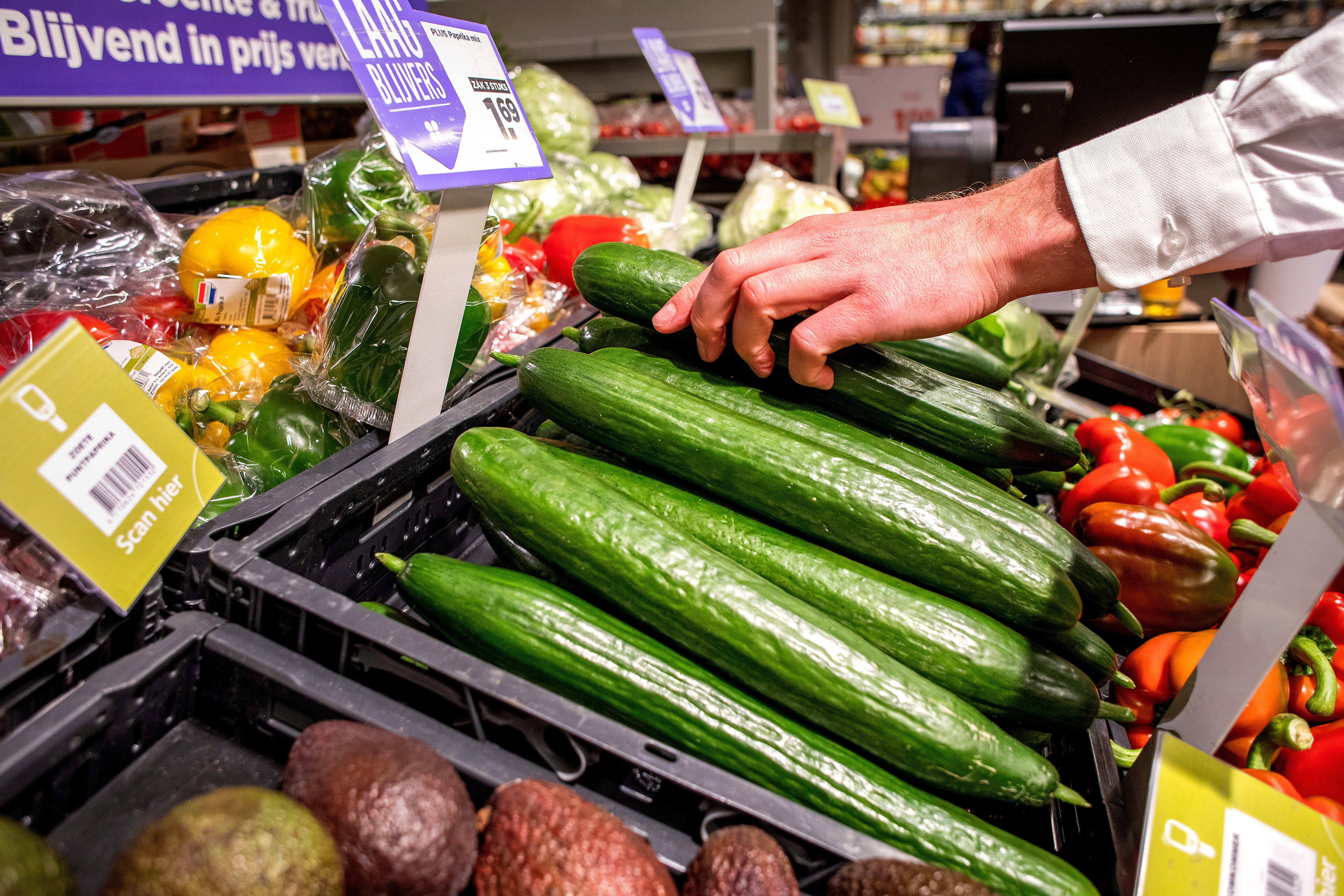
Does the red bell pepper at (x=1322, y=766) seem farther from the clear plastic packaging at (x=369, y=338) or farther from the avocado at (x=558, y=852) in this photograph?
the clear plastic packaging at (x=369, y=338)

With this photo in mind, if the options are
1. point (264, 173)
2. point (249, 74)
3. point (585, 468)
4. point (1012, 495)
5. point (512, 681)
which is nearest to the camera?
point (512, 681)

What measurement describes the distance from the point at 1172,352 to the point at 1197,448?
1213mm

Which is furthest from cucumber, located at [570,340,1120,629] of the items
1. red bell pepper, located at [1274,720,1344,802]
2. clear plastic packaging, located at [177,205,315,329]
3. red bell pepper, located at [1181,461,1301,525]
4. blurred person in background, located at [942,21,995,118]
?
blurred person in background, located at [942,21,995,118]

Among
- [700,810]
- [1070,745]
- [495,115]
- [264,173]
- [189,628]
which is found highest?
[495,115]

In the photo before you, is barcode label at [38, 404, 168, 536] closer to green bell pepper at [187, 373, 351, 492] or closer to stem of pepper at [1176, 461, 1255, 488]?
green bell pepper at [187, 373, 351, 492]

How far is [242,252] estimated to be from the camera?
1.54m

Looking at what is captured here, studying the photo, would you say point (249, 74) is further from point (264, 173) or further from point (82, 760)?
point (82, 760)

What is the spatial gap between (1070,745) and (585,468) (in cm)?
87

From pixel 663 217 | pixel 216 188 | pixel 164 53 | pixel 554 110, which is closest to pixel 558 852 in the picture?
pixel 164 53

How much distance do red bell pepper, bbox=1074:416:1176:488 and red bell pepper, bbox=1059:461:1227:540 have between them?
86 millimetres

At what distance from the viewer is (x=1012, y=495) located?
1403mm

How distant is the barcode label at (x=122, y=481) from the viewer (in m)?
0.82

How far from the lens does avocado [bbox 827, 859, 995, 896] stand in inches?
27.8

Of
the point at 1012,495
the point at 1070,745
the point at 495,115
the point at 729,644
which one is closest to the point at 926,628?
the point at 729,644
